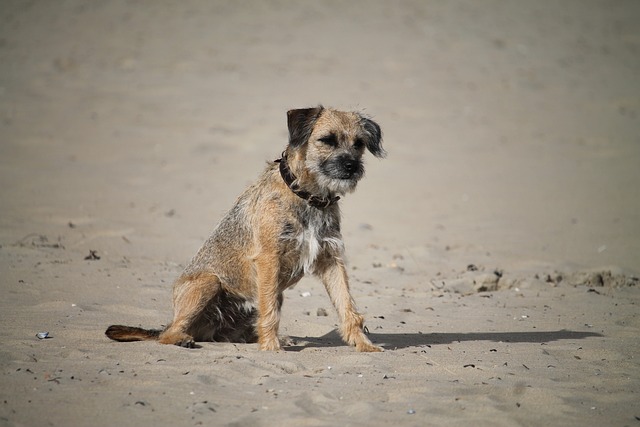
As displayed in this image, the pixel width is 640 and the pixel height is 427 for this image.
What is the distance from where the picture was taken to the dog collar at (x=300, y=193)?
21.4ft

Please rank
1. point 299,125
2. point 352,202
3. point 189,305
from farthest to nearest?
point 352,202
point 299,125
point 189,305

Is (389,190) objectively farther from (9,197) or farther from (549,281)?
(9,197)

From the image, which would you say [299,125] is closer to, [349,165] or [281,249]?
[349,165]

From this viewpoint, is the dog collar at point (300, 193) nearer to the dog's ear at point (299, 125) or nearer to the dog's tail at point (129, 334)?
the dog's ear at point (299, 125)

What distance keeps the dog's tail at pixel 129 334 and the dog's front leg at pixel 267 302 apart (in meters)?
0.85

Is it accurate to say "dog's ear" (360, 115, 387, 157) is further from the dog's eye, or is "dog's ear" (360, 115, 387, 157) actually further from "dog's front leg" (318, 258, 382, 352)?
"dog's front leg" (318, 258, 382, 352)

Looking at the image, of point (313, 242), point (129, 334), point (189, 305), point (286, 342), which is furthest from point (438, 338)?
point (129, 334)

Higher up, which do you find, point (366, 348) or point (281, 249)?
point (281, 249)

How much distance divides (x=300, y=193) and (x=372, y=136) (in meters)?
0.93

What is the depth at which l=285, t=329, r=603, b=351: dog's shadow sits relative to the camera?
22.9 feet

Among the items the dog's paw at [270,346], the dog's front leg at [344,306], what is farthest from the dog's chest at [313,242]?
the dog's paw at [270,346]

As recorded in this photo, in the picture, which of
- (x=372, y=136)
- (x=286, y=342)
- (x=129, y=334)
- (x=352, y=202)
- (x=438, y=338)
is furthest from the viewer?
(x=352, y=202)

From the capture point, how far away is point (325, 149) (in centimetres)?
662

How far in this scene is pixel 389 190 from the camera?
47.8 ft
